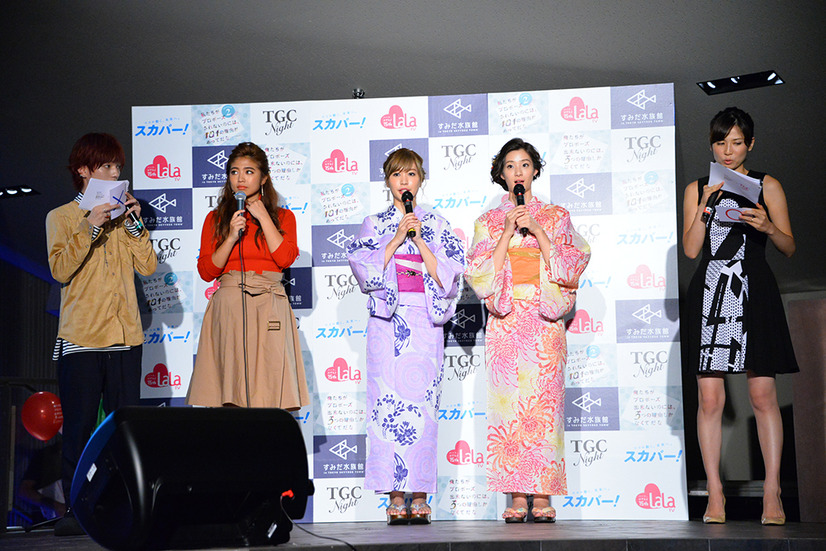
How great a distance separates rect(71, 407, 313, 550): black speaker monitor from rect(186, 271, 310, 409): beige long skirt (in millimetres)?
991

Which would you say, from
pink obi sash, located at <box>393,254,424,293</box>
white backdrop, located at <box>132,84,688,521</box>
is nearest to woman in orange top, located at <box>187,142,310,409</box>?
pink obi sash, located at <box>393,254,424,293</box>

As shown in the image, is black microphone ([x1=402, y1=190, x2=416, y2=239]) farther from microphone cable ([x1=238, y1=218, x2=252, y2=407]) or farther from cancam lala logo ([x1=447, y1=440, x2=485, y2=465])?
cancam lala logo ([x1=447, y1=440, x2=485, y2=465])

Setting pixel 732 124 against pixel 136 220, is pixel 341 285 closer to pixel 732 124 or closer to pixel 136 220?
pixel 136 220

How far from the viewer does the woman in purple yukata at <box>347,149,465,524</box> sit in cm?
384

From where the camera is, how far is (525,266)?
12.8ft

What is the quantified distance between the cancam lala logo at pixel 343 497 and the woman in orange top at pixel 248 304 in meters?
0.70

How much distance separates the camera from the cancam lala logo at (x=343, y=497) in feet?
14.1

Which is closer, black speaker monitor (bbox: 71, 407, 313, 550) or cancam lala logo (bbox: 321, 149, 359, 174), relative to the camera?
black speaker monitor (bbox: 71, 407, 313, 550)

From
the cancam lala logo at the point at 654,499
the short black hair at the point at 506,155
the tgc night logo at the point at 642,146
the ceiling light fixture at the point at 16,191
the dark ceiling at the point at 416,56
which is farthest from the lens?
the ceiling light fixture at the point at 16,191

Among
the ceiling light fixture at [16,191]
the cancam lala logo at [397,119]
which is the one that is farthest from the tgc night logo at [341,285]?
the ceiling light fixture at [16,191]

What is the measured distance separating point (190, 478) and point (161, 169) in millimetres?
2495

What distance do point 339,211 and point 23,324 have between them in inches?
207

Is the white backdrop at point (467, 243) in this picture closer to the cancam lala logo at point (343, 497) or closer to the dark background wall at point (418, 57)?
the cancam lala logo at point (343, 497)

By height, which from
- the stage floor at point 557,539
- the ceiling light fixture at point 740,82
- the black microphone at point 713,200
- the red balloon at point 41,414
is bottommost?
the stage floor at point 557,539
